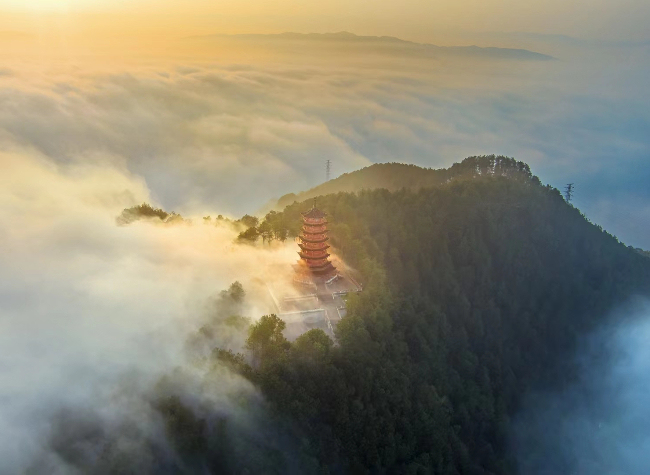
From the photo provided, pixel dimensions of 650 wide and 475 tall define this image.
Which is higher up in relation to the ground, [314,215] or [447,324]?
[314,215]

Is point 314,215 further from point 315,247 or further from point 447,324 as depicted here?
point 447,324

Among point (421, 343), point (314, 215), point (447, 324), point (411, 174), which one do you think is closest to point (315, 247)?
point (314, 215)

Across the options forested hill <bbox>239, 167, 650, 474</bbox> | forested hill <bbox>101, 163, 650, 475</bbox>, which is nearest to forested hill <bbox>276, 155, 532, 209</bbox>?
forested hill <bbox>101, 163, 650, 475</bbox>

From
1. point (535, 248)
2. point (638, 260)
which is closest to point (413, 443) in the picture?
point (535, 248)

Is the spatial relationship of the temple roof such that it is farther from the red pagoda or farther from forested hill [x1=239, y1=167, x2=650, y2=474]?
forested hill [x1=239, y1=167, x2=650, y2=474]

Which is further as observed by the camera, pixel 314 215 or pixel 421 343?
pixel 314 215

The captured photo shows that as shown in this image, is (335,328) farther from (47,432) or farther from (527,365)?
(527,365)
